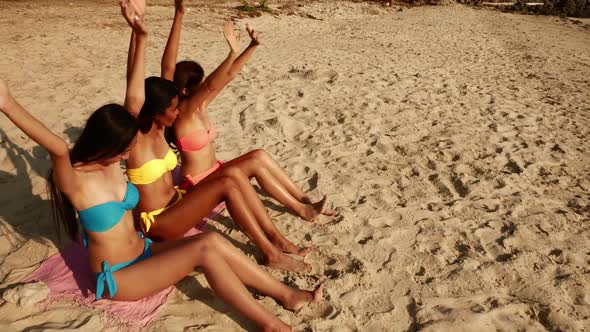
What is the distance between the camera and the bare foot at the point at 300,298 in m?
2.70

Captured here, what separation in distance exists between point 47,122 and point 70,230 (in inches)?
114

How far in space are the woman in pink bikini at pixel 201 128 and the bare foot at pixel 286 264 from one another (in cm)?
57

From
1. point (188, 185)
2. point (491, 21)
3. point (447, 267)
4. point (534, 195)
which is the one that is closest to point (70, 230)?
point (188, 185)

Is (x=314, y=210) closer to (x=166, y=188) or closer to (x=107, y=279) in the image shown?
(x=166, y=188)

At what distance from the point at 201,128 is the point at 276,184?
0.70m

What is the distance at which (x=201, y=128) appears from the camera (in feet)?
11.3

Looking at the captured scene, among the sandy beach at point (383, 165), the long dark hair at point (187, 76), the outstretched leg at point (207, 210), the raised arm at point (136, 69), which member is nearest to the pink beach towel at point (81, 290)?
the sandy beach at point (383, 165)

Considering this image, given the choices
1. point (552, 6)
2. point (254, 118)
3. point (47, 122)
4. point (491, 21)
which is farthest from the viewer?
point (552, 6)

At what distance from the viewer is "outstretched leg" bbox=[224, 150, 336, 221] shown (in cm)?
342

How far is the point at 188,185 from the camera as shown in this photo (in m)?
3.42

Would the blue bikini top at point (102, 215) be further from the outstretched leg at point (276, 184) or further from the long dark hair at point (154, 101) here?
the outstretched leg at point (276, 184)

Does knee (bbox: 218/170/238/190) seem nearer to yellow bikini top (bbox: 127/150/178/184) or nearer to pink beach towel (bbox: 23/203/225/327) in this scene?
yellow bikini top (bbox: 127/150/178/184)

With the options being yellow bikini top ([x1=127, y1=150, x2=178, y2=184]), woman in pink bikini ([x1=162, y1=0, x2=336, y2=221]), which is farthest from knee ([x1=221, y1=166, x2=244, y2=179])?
yellow bikini top ([x1=127, y1=150, x2=178, y2=184])

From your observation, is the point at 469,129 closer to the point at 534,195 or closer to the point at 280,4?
the point at 534,195
